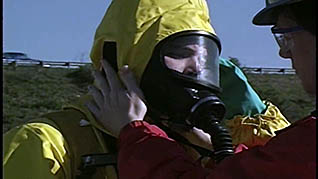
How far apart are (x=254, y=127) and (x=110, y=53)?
79cm

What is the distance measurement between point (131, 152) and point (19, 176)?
498mm

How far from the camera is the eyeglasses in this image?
264 cm

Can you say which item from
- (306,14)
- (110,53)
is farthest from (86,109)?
(306,14)

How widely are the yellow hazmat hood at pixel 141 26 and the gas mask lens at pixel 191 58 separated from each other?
0.05 metres

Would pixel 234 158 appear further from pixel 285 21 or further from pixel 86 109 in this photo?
pixel 86 109

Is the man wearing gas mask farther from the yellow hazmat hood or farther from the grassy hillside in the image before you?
the grassy hillside

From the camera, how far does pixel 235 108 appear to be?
171 inches

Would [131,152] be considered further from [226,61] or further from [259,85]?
[259,85]

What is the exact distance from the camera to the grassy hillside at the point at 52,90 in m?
21.9

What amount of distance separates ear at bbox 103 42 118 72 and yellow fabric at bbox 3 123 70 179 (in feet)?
1.54

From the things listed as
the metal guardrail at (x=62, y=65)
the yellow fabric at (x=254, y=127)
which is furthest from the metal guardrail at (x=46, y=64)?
the yellow fabric at (x=254, y=127)

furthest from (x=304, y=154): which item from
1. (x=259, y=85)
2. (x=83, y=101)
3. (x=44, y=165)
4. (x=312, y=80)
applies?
(x=259, y=85)

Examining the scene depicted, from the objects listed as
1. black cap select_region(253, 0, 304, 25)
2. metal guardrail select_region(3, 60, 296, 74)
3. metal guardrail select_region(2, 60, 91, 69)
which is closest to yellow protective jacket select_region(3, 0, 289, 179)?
black cap select_region(253, 0, 304, 25)

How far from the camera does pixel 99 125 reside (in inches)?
132
